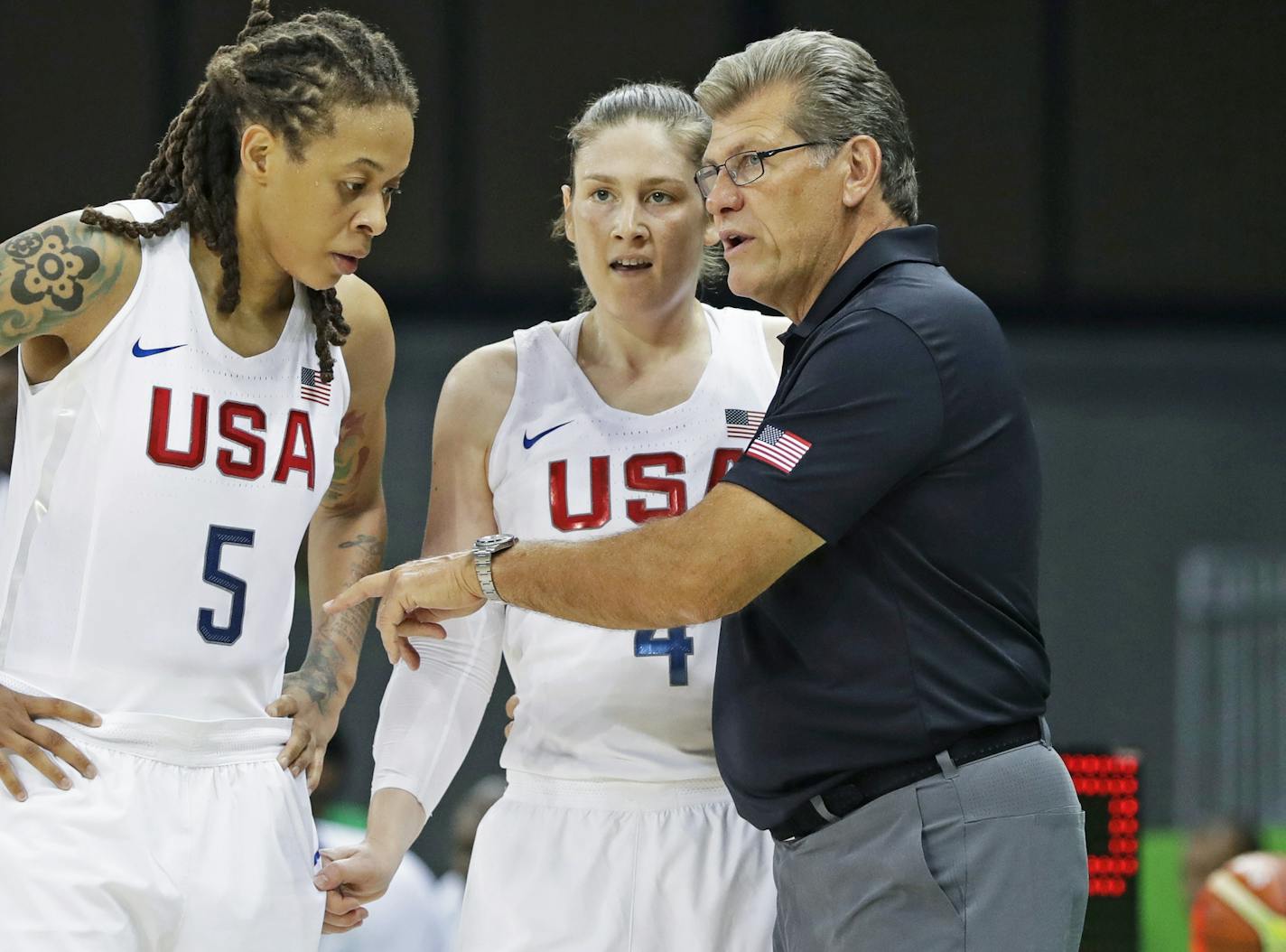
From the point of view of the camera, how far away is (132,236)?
2.51 metres

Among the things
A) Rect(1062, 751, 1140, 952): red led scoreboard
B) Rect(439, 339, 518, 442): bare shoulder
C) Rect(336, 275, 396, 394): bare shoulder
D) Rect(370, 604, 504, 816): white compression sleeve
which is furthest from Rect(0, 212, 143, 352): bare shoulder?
Rect(1062, 751, 1140, 952): red led scoreboard

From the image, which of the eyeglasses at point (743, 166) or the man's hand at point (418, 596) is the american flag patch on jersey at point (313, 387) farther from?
the eyeglasses at point (743, 166)

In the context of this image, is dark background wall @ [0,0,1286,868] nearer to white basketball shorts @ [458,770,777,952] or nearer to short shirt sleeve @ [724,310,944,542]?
white basketball shorts @ [458,770,777,952]

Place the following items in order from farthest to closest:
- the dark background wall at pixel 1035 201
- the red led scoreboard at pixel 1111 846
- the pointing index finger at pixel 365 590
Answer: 1. the dark background wall at pixel 1035 201
2. the red led scoreboard at pixel 1111 846
3. the pointing index finger at pixel 365 590

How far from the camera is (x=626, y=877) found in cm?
283

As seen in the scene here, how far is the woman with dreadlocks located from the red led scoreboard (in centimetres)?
193

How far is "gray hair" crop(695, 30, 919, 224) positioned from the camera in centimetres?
262

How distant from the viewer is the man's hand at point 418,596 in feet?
8.30

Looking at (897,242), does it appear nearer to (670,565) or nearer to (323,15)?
(670,565)

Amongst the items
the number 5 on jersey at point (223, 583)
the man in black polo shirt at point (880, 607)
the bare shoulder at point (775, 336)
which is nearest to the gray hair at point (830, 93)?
the man in black polo shirt at point (880, 607)

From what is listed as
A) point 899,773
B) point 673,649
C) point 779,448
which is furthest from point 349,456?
point 899,773

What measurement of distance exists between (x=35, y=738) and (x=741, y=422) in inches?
51.6

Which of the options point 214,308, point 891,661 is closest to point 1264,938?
point 891,661

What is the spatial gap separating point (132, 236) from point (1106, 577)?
18.5 ft
